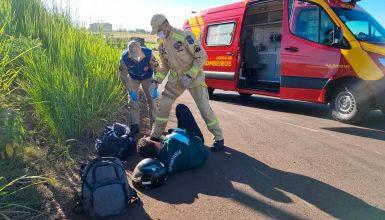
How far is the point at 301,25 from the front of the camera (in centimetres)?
691

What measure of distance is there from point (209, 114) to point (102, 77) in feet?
5.96

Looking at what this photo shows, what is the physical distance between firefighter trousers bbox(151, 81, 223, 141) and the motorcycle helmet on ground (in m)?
1.36

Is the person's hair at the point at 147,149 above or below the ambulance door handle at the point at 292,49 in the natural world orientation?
below

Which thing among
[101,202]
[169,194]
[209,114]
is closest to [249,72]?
[209,114]

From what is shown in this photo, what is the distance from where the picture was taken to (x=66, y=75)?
4.49 meters

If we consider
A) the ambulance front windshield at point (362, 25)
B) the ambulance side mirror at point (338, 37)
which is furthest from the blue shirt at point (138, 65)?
the ambulance front windshield at point (362, 25)

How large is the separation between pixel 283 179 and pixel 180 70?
206cm

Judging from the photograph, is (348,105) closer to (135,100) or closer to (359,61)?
(359,61)

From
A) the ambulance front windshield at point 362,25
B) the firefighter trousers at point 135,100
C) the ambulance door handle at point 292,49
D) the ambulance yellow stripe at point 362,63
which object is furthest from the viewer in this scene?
the ambulance door handle at point 292,49

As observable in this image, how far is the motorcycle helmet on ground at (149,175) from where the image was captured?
3.52 metres

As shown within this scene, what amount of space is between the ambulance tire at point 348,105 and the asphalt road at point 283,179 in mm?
208

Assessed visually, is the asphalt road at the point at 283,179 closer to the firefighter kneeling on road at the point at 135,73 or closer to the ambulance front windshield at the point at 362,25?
the firefighter kneeling on road at the point at 135,73

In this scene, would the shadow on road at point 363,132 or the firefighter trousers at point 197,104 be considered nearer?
the firefighter trousers at point 197,104

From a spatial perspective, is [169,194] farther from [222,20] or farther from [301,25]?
[222,20]
